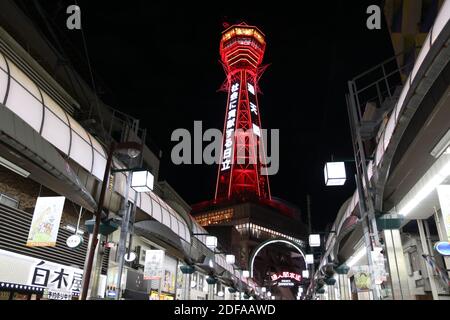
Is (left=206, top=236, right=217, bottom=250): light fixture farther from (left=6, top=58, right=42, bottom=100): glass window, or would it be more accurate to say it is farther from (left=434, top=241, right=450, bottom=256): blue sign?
(left=6, top=58, right=42, bottom=100): glass window

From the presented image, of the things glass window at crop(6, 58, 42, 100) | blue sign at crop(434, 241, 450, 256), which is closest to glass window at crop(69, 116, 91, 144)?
glass window at crop(6, 58, 42, 100)

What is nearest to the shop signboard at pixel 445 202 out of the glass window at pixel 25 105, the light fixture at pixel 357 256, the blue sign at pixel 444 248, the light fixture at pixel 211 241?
the blue sign at pixel 444 248

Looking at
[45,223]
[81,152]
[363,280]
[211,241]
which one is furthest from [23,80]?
[211,241]

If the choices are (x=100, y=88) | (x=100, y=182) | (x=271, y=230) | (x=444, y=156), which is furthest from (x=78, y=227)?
(x=271, y=230)

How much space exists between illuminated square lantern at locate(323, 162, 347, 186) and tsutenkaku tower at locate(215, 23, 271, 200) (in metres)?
76.3

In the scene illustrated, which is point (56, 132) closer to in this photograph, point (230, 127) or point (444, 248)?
point (444, 248)

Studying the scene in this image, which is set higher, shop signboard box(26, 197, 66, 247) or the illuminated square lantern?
the illuminated square lantern

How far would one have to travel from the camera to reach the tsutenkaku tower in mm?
91562

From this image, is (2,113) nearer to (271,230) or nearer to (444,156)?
(444,156)

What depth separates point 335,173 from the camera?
43.4 ft

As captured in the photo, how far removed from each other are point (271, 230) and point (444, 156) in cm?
10036

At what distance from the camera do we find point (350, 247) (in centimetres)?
2492

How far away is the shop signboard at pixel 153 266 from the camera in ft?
70.9

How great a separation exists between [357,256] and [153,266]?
1485 centimetres
